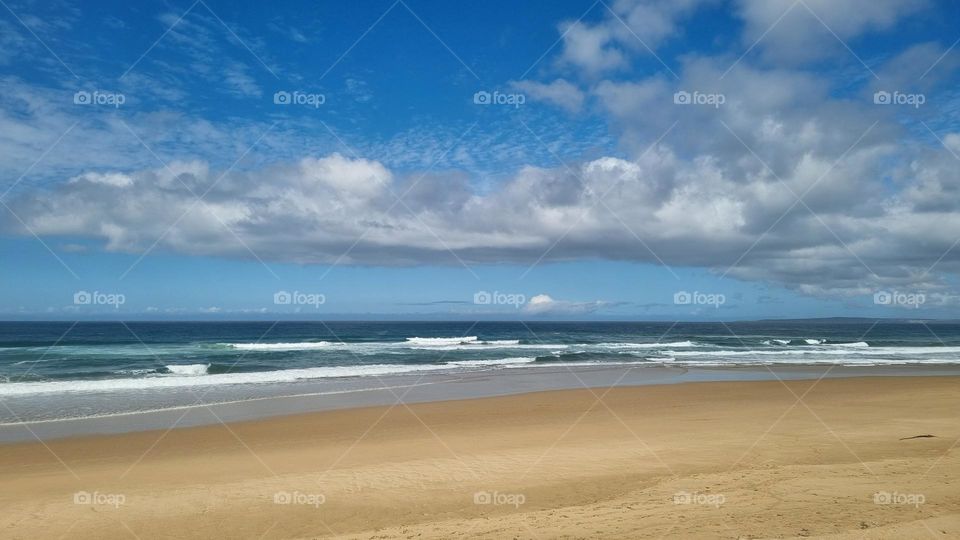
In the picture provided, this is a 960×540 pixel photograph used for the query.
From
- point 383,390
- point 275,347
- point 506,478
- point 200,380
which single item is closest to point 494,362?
point 383,390

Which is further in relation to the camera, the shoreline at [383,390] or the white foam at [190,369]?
the white foam at [190,369]

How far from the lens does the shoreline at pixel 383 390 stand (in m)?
13.4

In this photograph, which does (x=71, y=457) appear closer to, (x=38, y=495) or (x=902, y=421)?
(x=38, y=495)

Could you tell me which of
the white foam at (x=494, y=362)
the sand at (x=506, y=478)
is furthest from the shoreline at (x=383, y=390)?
the white foam at (x=494, y=362)

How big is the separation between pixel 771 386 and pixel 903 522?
1623 centimetres

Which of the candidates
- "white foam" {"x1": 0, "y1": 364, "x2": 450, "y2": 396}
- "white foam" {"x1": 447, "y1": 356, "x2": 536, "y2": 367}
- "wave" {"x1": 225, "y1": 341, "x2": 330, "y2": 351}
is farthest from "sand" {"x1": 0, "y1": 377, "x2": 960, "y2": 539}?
"wave" {"x1": 225, "y1": 341, "x2": 330, "y2": 351}

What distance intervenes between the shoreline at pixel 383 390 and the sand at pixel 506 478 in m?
1.54

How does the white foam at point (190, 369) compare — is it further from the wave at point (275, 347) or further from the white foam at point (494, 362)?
the white foam at point (494, 362)

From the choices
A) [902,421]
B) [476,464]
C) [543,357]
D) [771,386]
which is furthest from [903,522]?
[543,357]

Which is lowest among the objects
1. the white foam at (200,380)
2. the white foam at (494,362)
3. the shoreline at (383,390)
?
the shoreline at (383,390)

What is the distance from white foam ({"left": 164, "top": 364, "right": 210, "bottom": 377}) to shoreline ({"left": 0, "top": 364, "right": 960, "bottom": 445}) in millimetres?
6046

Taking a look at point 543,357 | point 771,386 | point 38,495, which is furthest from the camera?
point 543,357

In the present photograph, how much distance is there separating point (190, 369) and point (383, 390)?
12089 mm

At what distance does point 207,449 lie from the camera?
10.7 m
